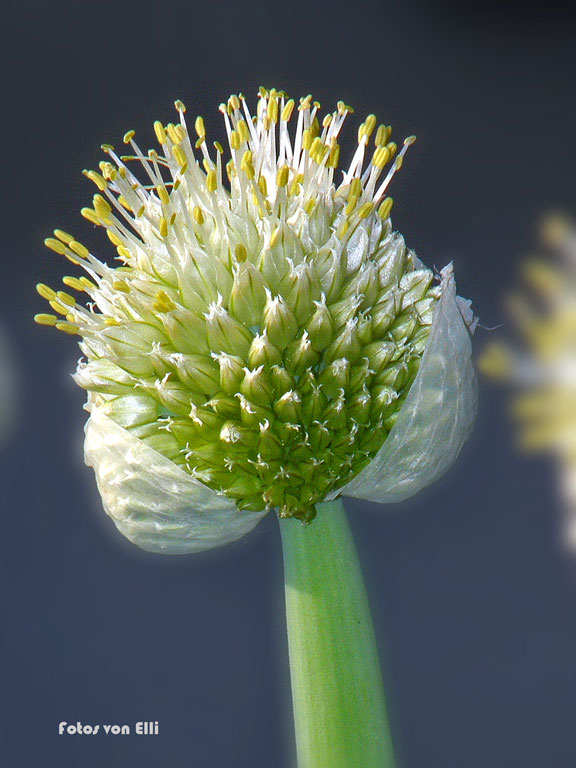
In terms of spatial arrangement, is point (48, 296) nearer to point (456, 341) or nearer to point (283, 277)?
point (283, 277)

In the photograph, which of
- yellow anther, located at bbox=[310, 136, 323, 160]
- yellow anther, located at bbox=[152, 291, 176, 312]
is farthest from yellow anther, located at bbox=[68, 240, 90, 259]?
yellow anther, located at bbox=[310, 136, 323, 160]

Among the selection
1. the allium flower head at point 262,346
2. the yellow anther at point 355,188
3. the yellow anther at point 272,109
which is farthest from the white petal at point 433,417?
the yellow anther at point 272,109

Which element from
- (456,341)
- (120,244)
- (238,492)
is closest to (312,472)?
(238,492)

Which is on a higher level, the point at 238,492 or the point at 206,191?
the point at 206,191

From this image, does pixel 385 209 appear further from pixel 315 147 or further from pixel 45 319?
pixel 45 319

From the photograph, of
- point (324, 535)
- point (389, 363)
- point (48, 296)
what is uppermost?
point (48, 296)

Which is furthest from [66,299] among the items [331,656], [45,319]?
[331,656]
